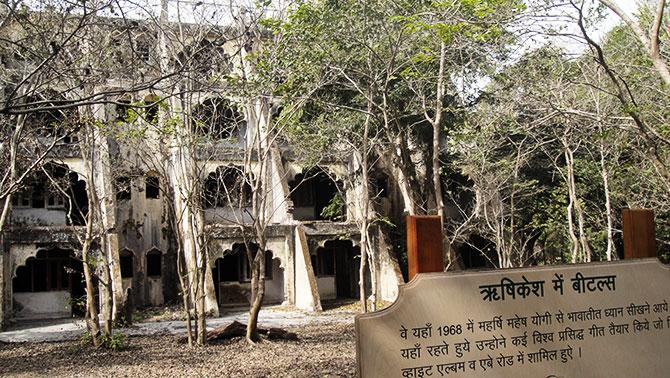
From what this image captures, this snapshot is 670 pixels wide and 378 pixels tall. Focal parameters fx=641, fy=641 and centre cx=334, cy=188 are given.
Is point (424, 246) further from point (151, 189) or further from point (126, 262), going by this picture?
point (151, 189)

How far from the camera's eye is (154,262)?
20766 millimetres

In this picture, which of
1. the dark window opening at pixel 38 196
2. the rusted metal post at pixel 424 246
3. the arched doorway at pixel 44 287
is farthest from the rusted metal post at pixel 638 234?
the dark window opening at pixel 38 196

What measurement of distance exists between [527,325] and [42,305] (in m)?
18.5

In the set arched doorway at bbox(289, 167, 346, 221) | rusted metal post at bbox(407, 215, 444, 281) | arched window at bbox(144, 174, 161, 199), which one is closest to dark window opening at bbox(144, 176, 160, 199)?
arched window at bbox(144, 174, 161, 199)

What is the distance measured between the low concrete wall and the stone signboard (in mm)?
17623

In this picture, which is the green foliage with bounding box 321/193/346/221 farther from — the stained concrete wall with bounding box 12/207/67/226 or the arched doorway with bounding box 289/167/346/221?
the stained concrete wall with bounding box 12/207/67/226

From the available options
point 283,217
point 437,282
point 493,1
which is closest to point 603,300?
point 437,282

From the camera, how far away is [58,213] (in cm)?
2048

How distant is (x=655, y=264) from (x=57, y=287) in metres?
18.8

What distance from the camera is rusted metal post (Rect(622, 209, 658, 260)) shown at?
4121 mm

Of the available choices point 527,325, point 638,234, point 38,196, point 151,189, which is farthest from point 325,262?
point 527,325

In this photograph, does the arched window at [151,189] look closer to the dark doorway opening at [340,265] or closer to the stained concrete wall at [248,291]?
the stained concrete wall at [248,291]

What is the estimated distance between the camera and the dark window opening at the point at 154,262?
20672mm

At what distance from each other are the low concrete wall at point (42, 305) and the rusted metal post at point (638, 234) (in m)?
17.7
